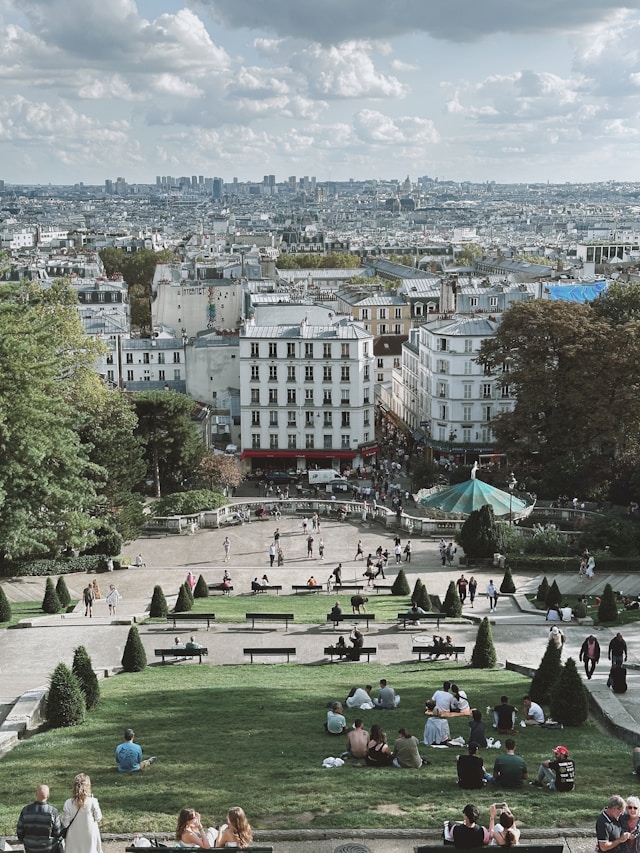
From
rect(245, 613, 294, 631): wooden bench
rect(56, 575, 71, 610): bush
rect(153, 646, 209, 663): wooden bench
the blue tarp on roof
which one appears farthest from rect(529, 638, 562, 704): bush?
the blue tarp on roof

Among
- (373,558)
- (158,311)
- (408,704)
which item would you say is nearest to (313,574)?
(373,558)

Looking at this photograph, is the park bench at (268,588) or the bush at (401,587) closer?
the bush at (401,587)

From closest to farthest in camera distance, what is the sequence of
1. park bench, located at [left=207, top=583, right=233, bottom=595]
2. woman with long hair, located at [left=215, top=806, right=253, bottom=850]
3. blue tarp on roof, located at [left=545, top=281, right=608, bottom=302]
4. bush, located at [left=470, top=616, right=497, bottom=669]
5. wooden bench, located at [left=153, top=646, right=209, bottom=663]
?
woman with long hair, located at [left=215, top=806, right=253, bottom=850]
bush, located at [left=470, top=616, right=497, bottom=669]
wooden bench, located at [left=153, top=646, right=209, bottom=663]
park bench, located at [left=207, top=583, right=233, bottom=595]
blue tarp on roof, located at [left=545, top=281, right=608, bottom=302]

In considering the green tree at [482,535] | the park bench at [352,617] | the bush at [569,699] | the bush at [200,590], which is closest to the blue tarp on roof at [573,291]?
the green tree at [482,535]

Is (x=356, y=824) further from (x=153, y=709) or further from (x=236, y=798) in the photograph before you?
(x=153, y=709)

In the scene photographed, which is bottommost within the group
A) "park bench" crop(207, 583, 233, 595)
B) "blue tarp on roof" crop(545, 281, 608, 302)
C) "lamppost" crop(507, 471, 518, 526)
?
"park bench" crop(207, 583, 233, 595)

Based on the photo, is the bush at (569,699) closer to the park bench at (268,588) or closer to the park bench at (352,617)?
the park bench at (352,617)

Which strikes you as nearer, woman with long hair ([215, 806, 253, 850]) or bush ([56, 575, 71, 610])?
woman with long hair ([215, 806, 253, 850])

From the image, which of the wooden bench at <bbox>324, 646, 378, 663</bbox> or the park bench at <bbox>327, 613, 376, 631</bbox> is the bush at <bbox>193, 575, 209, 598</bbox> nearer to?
the park bench at <bbox>327, 613, 376, 631</bbox>
